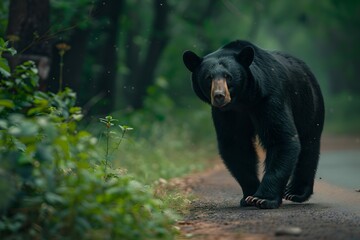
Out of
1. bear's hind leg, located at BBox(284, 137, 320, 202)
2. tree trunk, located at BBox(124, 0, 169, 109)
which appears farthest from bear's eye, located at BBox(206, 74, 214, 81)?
tree trunk, located at BBox(124, 0, 169, 109)

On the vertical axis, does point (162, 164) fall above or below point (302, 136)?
below

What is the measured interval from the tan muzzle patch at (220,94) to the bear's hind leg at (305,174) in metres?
1.60

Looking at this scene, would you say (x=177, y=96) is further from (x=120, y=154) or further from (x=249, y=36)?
(x=120, y=154)

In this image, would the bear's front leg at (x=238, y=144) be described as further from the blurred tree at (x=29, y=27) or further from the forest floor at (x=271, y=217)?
the blurred tree at (x=29, y=27)

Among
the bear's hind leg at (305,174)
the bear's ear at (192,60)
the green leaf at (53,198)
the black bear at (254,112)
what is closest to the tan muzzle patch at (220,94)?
the black bear at (254,112)

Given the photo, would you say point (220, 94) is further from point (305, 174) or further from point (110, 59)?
point (110, 59)

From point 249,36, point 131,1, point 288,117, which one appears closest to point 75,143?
point 288,117

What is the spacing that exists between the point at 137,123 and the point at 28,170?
1206 cm

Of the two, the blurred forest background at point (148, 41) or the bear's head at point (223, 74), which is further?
the blurred forest background at point (148, 41)

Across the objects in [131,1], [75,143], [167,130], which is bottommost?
[167,130]

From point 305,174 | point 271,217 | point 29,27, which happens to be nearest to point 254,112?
point 305,174

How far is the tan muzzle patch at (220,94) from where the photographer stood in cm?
778

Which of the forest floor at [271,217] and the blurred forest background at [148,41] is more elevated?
the blurred forest background at [148,41]

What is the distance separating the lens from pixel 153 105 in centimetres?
1964
